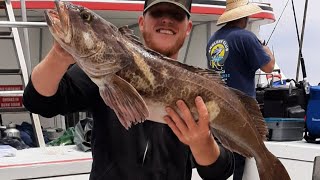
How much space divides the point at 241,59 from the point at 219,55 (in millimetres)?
204

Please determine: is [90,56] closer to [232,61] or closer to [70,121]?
[232,61]

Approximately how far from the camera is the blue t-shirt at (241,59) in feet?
13.2

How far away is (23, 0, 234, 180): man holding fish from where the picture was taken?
6.00 feet

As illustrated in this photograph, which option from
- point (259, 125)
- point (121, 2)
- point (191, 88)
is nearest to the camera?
point (191, 88)

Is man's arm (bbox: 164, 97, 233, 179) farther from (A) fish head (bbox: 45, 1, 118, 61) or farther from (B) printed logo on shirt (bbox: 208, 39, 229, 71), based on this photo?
(B) printed logo on shirt (bbox: 208, 39, 229, 71)

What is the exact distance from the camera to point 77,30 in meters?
1.61

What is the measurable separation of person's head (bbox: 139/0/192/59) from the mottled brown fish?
23cm

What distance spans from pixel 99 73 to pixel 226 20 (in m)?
2.79

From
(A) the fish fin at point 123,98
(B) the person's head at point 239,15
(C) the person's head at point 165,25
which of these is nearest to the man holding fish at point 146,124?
(C) the person's head at point 165,25

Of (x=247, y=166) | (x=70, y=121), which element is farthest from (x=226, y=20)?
(x=70, y=121)

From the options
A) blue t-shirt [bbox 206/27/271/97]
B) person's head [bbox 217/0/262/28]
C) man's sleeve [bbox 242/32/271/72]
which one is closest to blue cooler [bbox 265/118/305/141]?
blue t-shirt [bbox 206/27/271/97]

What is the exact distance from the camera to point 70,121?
671 centimetres

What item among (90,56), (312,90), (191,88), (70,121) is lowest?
(70,121)

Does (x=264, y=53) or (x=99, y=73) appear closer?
(x=99, y=73)
